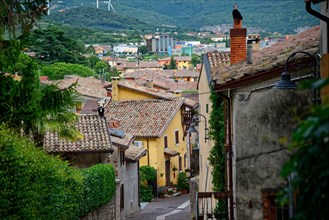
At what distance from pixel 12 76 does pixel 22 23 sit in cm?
244

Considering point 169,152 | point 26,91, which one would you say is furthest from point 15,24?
point 169,152

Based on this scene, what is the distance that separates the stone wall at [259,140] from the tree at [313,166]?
915cm

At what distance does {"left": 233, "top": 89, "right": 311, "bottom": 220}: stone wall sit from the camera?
48.4 ft

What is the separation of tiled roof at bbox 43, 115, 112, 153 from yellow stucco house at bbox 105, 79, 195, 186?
2218 centimetres

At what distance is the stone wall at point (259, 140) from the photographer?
14.7m

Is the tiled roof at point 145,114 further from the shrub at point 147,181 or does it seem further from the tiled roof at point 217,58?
the tiled roof at point 217,58

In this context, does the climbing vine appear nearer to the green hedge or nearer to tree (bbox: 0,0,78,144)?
the green hedge

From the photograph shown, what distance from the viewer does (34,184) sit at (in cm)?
1806

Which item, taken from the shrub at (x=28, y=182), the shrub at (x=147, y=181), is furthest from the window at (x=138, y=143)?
the shrub at (x=28, y=182)

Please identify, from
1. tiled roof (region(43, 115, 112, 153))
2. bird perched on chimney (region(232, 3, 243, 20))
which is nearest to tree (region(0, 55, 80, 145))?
bird perched on chimney (region(232, 3, 243, 20))

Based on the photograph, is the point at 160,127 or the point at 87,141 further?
the point at 160,127

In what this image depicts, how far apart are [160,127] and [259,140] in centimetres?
4045

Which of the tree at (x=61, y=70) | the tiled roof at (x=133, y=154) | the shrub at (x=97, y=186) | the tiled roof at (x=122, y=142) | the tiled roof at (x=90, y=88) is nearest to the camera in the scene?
the shrub at (x=97, y=186)

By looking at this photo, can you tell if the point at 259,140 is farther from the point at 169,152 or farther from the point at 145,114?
the point at 145,114
